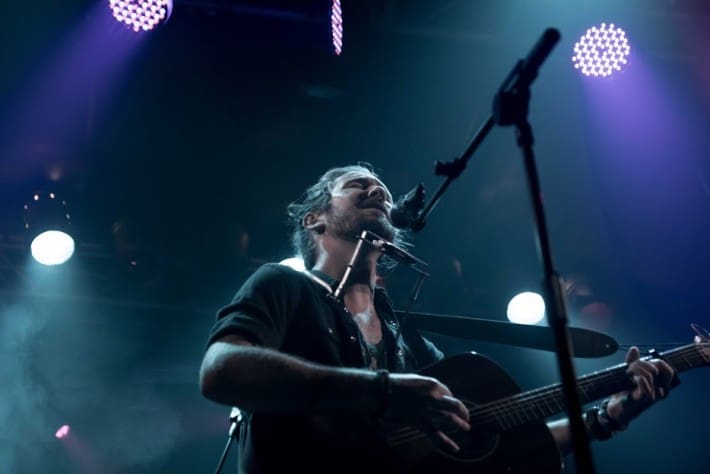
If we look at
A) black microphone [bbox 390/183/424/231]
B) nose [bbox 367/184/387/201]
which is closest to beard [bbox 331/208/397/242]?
nose [bbox 367/184/387/201]

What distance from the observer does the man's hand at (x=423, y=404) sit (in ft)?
6.36

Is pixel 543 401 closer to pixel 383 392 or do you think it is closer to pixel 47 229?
pixel 383 392

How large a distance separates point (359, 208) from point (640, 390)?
5.97 feet

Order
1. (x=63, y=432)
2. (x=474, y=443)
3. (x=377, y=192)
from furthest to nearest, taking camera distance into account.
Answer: (x=63, y=432)
(x=377, y=192)
(x=474, y=443)

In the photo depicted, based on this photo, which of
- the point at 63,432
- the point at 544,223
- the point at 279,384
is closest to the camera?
the point at 544,223

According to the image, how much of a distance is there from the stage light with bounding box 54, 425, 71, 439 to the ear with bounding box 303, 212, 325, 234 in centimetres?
374

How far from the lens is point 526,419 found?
2.41 meters

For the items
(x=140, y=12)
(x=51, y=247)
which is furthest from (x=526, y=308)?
(x=51, y=247)

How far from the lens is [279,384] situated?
72.1 inches

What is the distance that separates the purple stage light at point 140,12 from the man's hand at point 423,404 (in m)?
3.52

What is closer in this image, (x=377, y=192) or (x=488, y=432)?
(x=488, y=432)

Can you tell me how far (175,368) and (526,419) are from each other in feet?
14.5

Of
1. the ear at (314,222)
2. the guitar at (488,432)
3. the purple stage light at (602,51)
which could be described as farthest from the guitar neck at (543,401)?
the purple stage light at (602,51)

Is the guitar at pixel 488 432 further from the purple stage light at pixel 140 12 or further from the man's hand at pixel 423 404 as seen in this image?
the purple stage light at pixel 140 12
